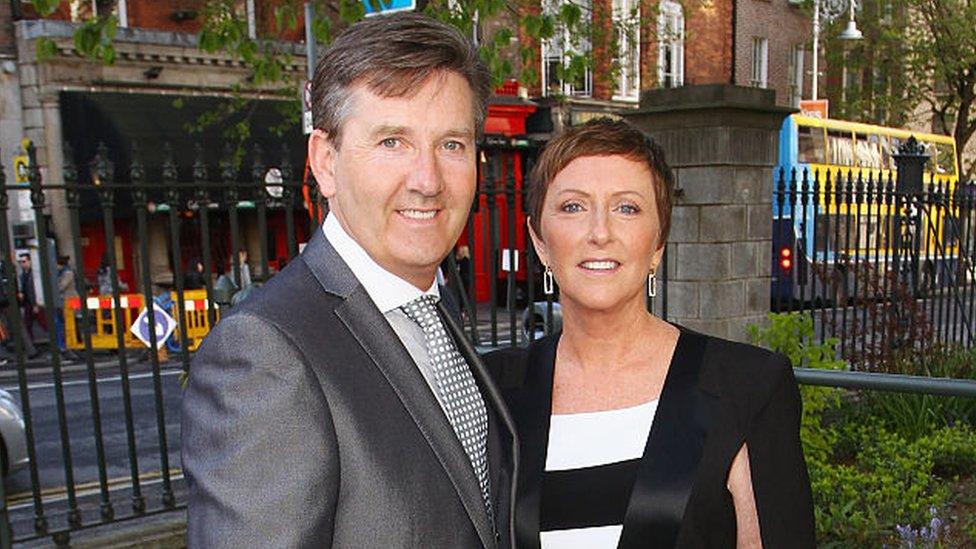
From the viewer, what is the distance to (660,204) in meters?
2.34

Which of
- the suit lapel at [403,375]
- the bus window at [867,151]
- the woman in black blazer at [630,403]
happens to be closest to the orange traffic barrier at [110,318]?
the woman in black blazer at [630,403]

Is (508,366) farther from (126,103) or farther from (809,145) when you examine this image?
(126,103)

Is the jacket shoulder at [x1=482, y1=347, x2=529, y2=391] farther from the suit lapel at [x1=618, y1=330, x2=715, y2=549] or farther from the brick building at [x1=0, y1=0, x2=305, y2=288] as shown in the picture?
the brick building at [x1=0, y1=0, x2=305, y2=288]

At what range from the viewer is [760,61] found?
93.9ft

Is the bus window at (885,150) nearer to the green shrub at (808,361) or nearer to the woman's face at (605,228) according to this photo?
the green shrub at (808,361)

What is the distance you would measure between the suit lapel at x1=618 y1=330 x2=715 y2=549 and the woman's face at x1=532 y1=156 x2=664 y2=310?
0.33m

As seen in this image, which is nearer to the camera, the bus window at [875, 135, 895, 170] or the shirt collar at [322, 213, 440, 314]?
the shirt collar at [322, 213, 440, 314]

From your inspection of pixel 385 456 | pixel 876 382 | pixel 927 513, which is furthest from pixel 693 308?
pixel 385 456

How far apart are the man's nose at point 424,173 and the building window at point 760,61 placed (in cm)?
2890

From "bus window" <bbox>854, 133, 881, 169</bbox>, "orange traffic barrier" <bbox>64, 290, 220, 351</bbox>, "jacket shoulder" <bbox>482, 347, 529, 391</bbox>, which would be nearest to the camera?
"jacket shoulder" <bbox>482, 347, 529, 391</bbox>

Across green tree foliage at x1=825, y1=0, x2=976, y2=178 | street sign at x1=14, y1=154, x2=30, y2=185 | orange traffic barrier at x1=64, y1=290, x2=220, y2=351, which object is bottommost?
orange traffic barrier at x1=64, y1=290, x2=220, y2=351

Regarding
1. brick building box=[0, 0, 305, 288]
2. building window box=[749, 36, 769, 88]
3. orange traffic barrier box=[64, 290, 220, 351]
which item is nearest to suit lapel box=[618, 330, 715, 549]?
orange traffic barrier box=[64, 290, 220, 351]

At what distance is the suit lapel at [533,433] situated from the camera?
219cm

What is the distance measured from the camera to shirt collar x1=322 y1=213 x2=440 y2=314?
185 centimetres
